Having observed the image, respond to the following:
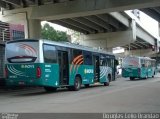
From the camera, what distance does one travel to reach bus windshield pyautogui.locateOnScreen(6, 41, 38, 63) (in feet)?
71.9

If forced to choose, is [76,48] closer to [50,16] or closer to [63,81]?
[63,81]

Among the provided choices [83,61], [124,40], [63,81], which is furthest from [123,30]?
[63,81]

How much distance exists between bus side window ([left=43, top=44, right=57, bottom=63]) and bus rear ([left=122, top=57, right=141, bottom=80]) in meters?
24.9

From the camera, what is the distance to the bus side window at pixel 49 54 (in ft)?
73.0

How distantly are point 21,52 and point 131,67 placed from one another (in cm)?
2672

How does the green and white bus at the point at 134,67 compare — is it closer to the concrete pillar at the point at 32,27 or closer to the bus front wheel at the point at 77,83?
the concrete pillar at the point at 32,27

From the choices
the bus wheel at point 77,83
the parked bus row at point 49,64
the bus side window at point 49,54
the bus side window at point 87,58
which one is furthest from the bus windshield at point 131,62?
the bus side window at point 49,54

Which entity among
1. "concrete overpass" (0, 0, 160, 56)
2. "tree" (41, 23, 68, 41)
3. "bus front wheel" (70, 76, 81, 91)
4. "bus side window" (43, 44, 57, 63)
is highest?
"tree" (41, 23, 68, 41)

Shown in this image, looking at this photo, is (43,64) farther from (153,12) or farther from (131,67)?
(131,67)

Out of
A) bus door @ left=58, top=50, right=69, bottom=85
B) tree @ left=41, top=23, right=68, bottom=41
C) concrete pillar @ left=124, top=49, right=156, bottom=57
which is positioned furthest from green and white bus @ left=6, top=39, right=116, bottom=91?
concrete pillar @ left=124, top=49, right=156, bottom=57

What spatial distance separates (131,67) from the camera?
47.4 metres

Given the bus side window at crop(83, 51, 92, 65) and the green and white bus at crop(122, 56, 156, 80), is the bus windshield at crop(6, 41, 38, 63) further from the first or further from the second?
the green and white bus at crop(122, 56, 156, 80)

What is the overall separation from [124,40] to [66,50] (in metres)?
30.7

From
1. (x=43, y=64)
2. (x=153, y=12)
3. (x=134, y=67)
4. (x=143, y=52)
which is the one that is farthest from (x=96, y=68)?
(x=143, y=52)
